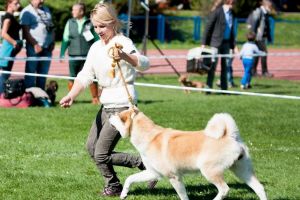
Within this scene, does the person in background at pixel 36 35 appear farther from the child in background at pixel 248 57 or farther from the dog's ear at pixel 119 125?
the dog's ear at pixel 119 125

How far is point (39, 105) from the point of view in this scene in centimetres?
1434

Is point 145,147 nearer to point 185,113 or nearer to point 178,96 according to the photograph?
point 185,113

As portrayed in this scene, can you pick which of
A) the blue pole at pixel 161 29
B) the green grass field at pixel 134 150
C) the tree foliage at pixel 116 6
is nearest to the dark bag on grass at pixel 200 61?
the green grass field at pixel 134 150

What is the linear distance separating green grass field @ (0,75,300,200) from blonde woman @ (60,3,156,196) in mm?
341

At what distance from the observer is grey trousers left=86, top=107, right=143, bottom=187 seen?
736cm

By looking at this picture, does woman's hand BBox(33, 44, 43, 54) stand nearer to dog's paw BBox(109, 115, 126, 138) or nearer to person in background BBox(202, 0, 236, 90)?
person in background BBox(202, 0, 236, 90)

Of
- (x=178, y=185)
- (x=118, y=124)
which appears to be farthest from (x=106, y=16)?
(x=178, y=185)

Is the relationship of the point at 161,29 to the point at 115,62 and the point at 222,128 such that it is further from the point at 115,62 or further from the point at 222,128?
the point at 222,128

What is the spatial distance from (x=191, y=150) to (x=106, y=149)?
104cm

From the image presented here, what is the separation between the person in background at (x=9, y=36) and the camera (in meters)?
14.6

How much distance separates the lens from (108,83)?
7.24m

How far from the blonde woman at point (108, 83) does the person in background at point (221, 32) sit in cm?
978

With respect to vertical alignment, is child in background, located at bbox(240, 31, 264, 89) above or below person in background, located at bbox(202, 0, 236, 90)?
below

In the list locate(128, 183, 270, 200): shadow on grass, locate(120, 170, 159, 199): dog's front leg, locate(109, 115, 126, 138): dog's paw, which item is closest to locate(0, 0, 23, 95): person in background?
locate(128, 183, 270, 200): shadow on grass
